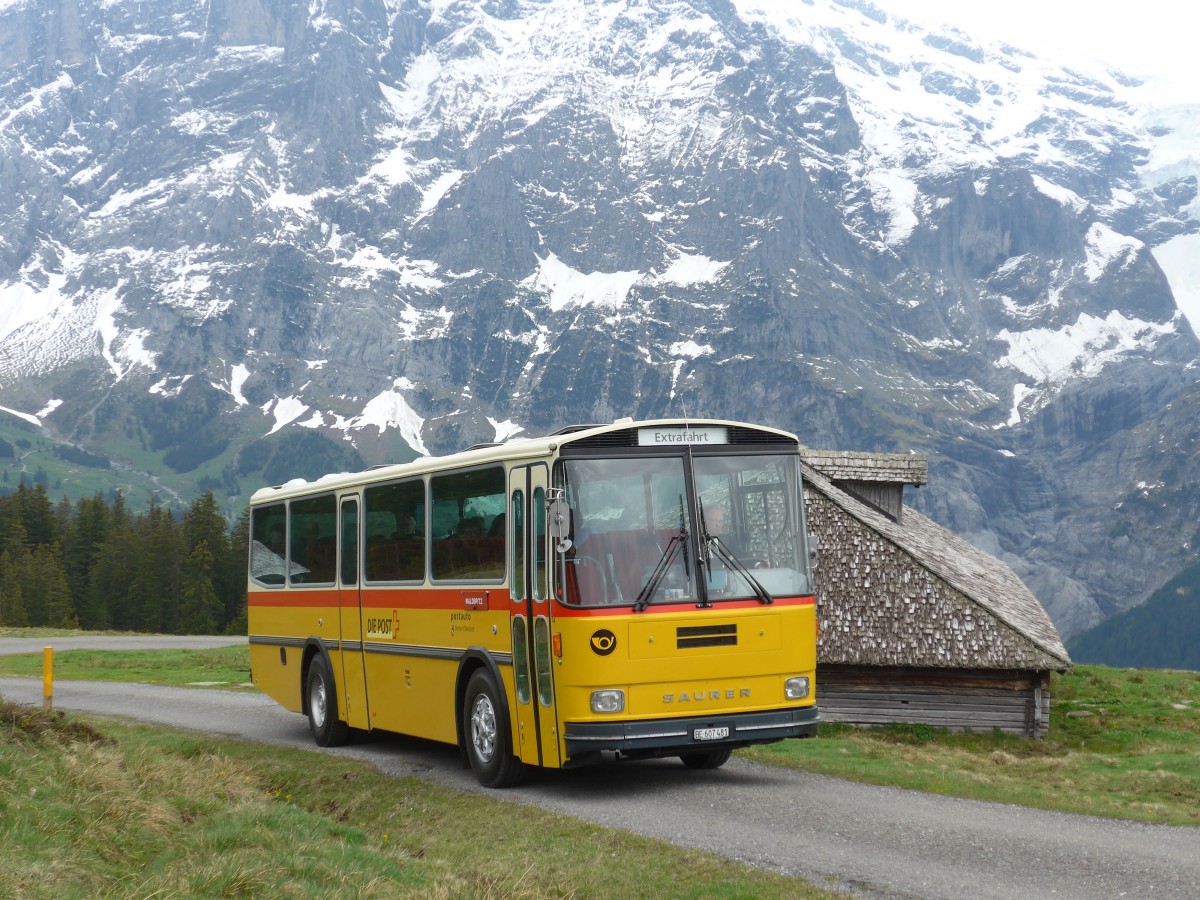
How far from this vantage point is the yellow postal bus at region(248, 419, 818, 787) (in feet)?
42.7

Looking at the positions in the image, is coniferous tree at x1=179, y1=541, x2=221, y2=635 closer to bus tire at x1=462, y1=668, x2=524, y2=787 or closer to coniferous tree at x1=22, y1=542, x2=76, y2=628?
coniferous tree at x1=22, y1=542, x2=76, y2=628

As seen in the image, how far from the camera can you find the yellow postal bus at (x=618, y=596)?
13008mm

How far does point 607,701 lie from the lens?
42.2 ft

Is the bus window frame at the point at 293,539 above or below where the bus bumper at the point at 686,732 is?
above

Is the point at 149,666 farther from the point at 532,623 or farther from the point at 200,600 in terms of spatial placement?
the point at 200,600

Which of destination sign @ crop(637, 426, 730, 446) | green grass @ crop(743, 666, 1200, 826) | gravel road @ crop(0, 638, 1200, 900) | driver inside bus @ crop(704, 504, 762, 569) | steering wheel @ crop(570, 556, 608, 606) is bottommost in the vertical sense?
green grass @ crop(743, 666, 1200, 826)

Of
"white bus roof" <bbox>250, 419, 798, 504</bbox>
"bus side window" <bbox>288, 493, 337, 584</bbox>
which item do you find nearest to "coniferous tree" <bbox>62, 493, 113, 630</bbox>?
"bus side window" <bbox>288, 493, 337, 584</bbox>

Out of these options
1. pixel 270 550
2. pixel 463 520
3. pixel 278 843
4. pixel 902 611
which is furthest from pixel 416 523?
pixel 902 611

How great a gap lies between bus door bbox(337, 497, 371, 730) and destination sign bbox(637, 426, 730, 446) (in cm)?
570

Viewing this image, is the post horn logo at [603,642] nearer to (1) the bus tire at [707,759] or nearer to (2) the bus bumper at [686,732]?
(2) the bus bumper at [686,732]

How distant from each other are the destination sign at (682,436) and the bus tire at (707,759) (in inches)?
161

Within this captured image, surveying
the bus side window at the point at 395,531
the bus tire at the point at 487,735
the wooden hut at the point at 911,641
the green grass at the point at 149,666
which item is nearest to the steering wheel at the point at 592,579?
the bus tire at the point at 487,735

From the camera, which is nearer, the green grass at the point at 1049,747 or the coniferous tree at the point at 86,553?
the green grass at the point at 1049,747

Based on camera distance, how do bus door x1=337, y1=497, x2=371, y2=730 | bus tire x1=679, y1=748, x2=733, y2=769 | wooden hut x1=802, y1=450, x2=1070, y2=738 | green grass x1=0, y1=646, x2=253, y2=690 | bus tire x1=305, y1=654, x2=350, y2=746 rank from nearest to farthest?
bus tire x1=679, y1=748, x2=733, y2=769 < bus door x1=337, y1=497, x2=371, y2=730 < bus tire x1=305, y1=654, x2=350, y2=746 < wooden hut x1=802, y1=450, x2=1070, y2=738 < green grass x1=0, y1=646, x2=253, y2=690
